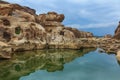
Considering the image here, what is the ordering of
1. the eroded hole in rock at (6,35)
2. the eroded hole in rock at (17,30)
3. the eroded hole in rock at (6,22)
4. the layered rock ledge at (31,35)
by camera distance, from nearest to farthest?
the layered rock ledge at (31,35) < the eroded hole in rock at (6,35) < the eroded hole in rock at (17,30) < the eroded hole in rock at (6,22)

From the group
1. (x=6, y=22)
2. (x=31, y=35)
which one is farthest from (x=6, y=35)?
(x=31, y=35)

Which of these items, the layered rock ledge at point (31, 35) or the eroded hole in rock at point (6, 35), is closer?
the layered rock ledge at point (31, 35)

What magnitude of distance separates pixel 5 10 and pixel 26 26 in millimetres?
9681

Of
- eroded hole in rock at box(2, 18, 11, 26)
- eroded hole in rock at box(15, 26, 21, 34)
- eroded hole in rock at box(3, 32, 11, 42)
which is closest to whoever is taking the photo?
eroded hole in rock at box(3, 32, 11, 42)

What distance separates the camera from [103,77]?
2703 cm

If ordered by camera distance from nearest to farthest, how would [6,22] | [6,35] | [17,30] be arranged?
[6,35]
[17,30]
[6,22]

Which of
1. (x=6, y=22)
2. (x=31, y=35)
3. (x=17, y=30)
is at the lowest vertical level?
(x=31, y=35)

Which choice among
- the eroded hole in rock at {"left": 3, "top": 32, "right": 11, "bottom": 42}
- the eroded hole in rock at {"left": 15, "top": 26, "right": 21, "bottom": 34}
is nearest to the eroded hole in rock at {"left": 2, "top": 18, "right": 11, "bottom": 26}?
the eroded hole in rock at {"left": 15, "top": 26, "right": 21, "bottom": 34}

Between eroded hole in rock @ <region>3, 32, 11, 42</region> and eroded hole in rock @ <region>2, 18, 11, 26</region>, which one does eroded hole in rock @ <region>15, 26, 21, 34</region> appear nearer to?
eroded hole in rock @ <region>3, 32, 11, 42</region>

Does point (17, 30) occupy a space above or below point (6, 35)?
above

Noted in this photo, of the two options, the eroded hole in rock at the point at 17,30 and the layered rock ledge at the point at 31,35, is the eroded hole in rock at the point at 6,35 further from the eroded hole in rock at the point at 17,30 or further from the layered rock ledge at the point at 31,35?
the eroded hole in rock at the point at 17,30

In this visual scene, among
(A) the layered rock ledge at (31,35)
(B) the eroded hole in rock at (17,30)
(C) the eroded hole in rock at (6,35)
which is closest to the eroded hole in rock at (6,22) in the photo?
(A) the layered rock ledge at (31,35)

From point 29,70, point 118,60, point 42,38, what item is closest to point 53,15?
point 42,38

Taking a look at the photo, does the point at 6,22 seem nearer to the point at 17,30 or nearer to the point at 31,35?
the point at 17,30
